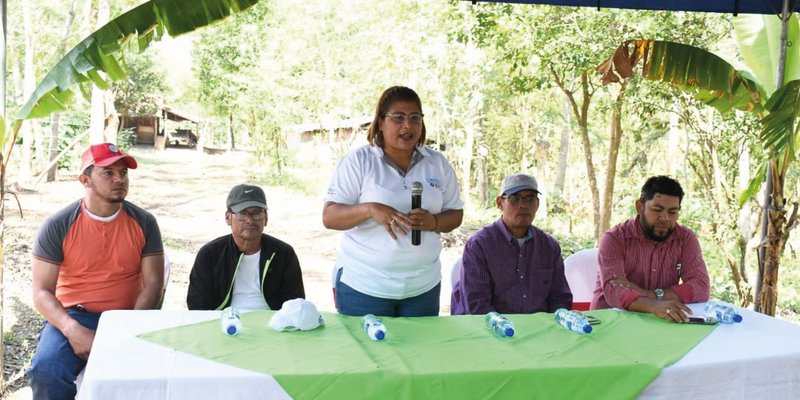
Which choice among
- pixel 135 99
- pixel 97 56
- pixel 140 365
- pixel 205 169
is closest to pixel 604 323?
pixel 140 365

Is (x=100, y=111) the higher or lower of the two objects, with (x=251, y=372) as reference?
higher

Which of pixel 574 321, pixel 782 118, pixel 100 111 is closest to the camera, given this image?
pixel 574 321

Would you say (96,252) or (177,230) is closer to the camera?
(96,252)

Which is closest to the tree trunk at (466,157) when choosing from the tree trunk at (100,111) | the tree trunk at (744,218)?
the tree trunk at (744,218)

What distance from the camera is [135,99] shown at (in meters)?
28.3

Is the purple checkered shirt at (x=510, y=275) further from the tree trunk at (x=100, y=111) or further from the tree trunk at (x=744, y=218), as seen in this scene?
the tree trunk at (x=100, y=111)

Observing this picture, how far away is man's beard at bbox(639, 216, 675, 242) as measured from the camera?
3721 mm

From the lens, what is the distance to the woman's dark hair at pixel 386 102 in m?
3.26

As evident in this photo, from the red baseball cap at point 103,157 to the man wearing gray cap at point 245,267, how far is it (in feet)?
1.80

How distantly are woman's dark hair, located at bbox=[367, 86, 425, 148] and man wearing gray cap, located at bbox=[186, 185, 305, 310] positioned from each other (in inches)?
25.7

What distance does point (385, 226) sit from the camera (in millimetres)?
3127

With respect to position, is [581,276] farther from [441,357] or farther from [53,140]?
[53,140]

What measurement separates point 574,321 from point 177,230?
11.1 metres

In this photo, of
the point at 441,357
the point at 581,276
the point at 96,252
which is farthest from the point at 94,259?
the point at 581,276
